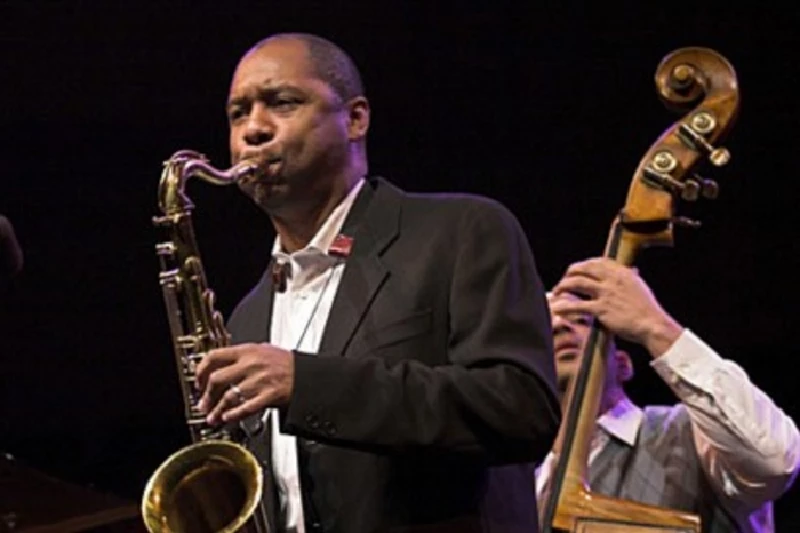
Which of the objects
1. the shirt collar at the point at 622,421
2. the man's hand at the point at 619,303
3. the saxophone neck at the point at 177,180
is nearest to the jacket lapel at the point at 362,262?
the saxophone neck at the point at 177,180

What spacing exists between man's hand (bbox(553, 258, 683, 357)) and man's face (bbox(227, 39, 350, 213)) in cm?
64

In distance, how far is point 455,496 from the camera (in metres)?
1.67

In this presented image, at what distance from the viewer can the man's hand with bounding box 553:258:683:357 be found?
2.39 m

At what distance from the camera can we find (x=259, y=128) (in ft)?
6.20

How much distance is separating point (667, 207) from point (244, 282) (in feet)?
5.24

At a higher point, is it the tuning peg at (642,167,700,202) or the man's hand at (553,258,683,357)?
the tuning peg at (642,167,700,202)

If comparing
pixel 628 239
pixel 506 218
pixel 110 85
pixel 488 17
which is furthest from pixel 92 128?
pixel 506 218

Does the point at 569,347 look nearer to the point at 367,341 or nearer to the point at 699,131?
the point at 699,131

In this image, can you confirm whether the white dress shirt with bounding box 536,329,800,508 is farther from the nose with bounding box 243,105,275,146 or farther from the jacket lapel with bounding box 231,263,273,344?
the nose with bounding box 243,105,275,146

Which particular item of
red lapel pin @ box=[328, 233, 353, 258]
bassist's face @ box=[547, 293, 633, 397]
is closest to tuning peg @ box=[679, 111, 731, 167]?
bassist's face @ box=[547, 293, 633, 397]

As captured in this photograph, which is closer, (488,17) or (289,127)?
(289,127)

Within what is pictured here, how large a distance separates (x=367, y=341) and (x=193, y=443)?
337mm

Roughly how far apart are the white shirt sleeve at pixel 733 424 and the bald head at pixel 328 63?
2.69ft

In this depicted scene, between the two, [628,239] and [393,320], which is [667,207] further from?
[393,320]
